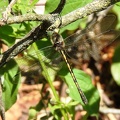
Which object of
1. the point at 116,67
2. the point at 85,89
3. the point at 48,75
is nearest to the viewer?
the point at 48,75

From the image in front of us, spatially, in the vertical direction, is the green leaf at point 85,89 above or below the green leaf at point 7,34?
below

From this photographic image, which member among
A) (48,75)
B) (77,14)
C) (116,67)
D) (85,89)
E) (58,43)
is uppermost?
(77,14)

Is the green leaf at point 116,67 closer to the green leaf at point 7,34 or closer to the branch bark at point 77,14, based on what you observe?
the green leaf at point 7,34

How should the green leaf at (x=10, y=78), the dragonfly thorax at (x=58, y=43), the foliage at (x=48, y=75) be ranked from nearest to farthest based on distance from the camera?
the dragonfly thorax at (x=58, y=43)
the foliage at (x=48, y=75)
the green leaf at (x=10, y=78)

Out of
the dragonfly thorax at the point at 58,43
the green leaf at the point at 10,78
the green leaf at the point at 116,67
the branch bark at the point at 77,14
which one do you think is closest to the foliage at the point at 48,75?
the green leaf at the point at 10,78

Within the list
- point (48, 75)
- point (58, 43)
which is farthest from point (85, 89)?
point (58, 43)

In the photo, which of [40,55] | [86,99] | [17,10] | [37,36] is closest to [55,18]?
[37,36]

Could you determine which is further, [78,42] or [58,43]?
[78,42]

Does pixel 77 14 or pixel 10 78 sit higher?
pixel 77 14

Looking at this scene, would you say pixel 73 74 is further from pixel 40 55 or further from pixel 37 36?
pixel 37 36

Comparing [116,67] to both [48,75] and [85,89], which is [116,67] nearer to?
[85,89]

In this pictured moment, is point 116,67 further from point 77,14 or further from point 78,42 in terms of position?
point 77,14

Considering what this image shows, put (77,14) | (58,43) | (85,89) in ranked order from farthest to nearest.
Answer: (85,89), (58,43), (77,14)
